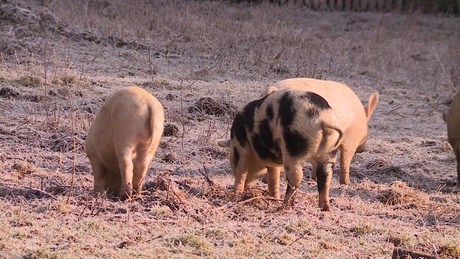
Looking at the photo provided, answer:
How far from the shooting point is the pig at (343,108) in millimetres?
6227

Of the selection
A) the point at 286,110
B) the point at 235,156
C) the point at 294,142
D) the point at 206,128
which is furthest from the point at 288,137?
the point at 206,128

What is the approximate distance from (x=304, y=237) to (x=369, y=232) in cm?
53

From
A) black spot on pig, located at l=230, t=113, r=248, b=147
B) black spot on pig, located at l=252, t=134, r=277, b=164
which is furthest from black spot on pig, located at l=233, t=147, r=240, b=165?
black spot on pig, located at l=252, t=134, r=277, b=164

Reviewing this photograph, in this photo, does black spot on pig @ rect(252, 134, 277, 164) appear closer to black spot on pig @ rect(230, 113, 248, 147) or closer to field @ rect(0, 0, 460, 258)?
black spot on pig @ rect(230, 113, 248, 147)

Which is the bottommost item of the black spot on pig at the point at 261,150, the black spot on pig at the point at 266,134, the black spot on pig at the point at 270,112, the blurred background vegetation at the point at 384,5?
the blurred background vegetation at the point at 384,5

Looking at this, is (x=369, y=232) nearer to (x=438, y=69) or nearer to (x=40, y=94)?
Result: (x=40, y=94)

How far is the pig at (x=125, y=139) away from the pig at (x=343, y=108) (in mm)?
1062

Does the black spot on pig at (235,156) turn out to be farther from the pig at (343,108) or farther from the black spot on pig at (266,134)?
the pig at (343,108)

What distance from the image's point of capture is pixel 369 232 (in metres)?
5.31

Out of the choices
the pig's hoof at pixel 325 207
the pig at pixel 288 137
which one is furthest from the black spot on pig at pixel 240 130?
the pig's hoof at pixel 325 207

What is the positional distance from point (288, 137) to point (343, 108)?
1.08m

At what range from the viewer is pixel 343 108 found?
6309mm

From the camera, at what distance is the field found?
4891mm

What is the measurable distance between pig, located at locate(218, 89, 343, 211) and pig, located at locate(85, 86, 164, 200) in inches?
24.5
